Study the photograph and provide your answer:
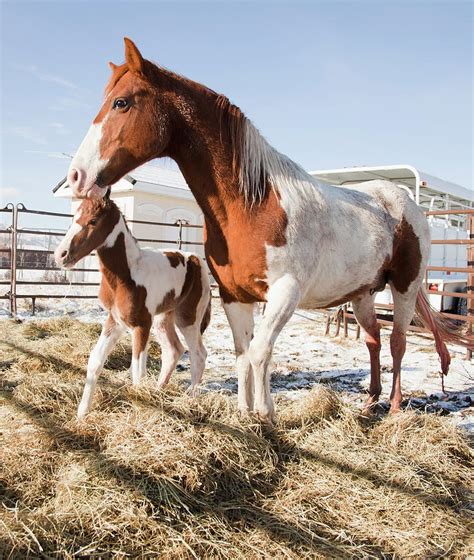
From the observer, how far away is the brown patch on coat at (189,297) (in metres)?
4.66

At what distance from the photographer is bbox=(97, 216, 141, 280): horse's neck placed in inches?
157

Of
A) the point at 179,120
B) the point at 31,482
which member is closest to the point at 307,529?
the point at 31,482

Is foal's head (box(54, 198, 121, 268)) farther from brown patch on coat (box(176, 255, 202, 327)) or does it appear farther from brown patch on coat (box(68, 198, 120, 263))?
brown patch on coat (box(176, 255, 202, 327))

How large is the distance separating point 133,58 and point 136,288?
196 cm

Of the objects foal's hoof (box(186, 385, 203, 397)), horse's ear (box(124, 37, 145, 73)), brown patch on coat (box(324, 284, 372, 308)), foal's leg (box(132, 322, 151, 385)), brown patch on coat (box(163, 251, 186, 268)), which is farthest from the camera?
brown patch on coat (box(163, 251, 186, 268))

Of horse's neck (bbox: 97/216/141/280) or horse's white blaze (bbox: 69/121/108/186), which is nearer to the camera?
horse's white blaze (bbox: 69/121/108/186)

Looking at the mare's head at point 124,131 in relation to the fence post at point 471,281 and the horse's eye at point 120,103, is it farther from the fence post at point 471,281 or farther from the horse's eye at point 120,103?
the fence post at point 471,281

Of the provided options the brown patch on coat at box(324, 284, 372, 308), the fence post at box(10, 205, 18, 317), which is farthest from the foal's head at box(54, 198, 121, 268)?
the fence post at box(10, 205, 18, 317)

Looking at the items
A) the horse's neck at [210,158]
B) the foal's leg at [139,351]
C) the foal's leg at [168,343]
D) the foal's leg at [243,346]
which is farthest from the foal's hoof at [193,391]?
the horse's neck at [210,158]

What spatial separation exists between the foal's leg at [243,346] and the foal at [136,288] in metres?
0.75

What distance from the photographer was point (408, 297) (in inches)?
152

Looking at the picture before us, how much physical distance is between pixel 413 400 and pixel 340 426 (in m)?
1.73

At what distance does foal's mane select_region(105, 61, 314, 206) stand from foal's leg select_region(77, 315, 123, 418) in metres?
1.58

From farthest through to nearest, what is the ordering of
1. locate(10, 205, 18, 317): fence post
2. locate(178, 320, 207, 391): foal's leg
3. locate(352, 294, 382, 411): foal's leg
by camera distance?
1. locate(10, 205, 18, 317): fence post
2. locate(178, 320, 207, 391): foal's leg
3. locate(352, 294, 382, 411): foal's leg
